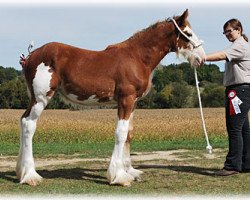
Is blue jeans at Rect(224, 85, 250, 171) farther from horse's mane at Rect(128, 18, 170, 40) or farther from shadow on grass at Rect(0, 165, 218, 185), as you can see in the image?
horse's mane at Rect(128, 18, 170, 40)

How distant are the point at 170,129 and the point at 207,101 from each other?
142 ft

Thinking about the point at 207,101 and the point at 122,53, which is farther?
the point at 207,101

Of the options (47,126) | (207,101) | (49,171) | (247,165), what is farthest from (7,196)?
(207,101)

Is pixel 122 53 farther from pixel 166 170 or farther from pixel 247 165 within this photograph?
pixel 247 165

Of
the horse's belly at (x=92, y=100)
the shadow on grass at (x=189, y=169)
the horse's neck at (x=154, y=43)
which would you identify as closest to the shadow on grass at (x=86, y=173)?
the shadow on grass at (x=189, y=169)

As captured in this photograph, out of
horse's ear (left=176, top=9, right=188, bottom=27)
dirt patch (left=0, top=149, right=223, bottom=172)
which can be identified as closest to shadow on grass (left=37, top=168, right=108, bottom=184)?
dirt patch (left=0, top=149, right=223, bottom=172)

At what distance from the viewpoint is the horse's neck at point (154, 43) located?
8.00m

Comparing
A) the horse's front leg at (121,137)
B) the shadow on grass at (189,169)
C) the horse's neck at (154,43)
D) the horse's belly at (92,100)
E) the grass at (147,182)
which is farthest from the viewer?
the shadow on grass at (189,169)

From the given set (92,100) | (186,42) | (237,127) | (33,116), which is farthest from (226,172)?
(33,116)

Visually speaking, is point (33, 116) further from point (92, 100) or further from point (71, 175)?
point (71, 175)

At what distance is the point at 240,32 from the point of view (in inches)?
323

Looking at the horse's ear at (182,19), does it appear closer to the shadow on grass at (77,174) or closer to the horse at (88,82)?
the horse at (88,82)

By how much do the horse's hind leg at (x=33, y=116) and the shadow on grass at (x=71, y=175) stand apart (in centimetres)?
40

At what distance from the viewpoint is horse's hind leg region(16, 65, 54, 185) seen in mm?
7559
